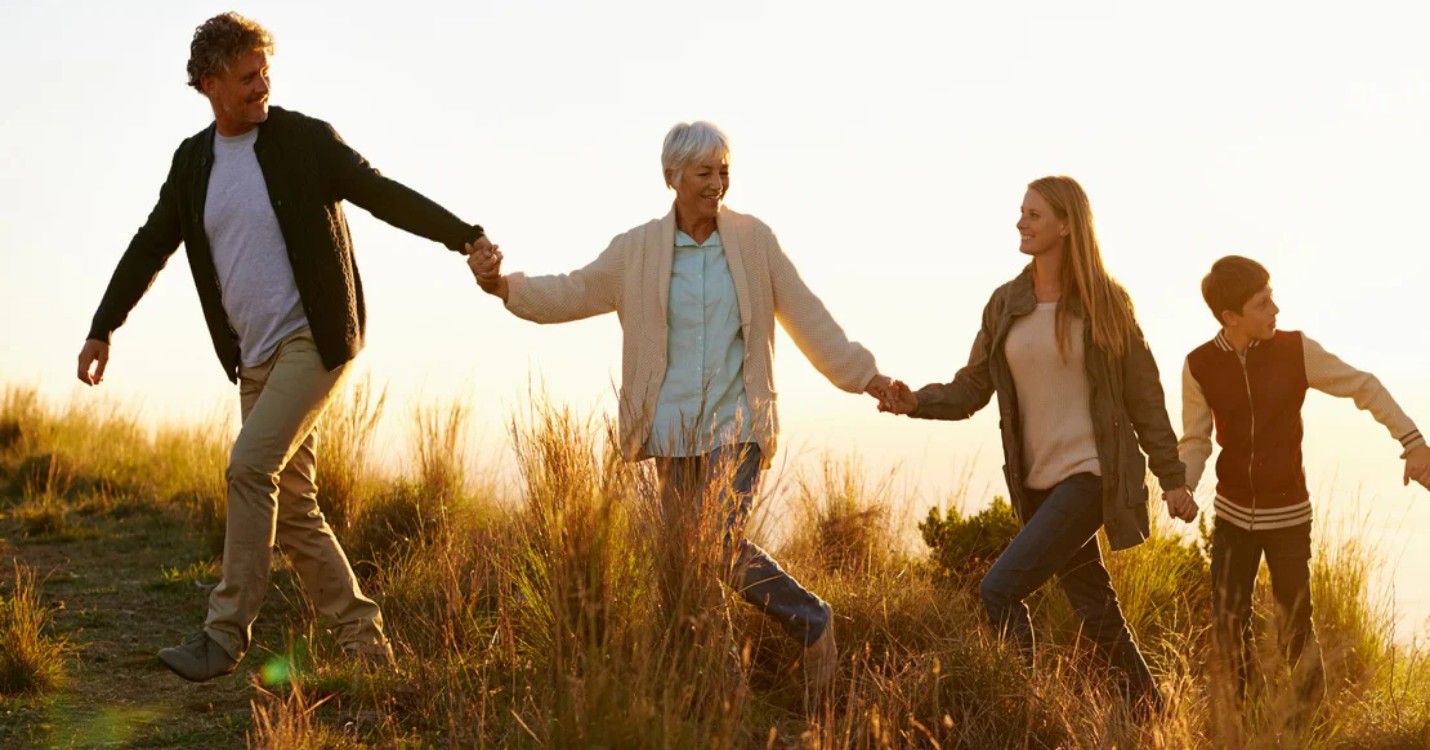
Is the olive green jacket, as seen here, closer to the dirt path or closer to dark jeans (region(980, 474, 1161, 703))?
dark jeans (region(980, 474, 1161, 703))

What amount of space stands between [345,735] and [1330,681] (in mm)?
4039

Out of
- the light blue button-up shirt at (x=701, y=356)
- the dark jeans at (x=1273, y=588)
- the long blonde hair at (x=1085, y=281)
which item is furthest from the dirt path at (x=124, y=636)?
the dark jeans at (x=1273, y=588)

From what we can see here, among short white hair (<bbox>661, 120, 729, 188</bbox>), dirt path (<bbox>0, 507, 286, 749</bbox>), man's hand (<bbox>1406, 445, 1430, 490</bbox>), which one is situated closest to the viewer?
short white hair (<bbox>661, 120, 729, 188</bbox>)

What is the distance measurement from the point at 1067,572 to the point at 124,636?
424 cm

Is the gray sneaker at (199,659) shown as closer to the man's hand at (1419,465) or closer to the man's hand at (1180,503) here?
the man's hand at (1180,503)

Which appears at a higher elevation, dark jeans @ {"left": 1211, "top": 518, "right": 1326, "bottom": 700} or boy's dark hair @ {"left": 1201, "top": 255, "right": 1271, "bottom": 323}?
boy's dark hair @ {"left": 1201, "top": 255, "right": 1271, "bottom": 323}

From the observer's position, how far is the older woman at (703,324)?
4.89 meters

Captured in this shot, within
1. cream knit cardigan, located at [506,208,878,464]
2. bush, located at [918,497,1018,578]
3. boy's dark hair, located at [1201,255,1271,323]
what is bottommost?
bush, located at [918,497,1018,578]

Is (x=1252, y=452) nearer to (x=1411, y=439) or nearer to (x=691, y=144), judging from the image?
(x=1411, y=439)

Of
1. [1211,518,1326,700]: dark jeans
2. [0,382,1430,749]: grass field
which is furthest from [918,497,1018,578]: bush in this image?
[1211,518,1326,700]: dark jeans

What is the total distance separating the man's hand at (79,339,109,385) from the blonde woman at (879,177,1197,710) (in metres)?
3.34

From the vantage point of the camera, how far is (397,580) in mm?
6797

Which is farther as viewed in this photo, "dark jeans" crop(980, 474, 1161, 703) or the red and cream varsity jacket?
the red and cream varsity jacket

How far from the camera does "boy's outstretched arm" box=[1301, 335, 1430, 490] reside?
5410 millimetres
